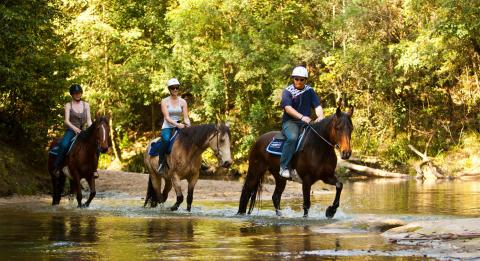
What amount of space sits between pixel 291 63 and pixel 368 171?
850cm

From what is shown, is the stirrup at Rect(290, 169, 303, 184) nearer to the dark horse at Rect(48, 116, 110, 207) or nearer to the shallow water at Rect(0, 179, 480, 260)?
the shallow water at Rect(0, 179, 480, 260)

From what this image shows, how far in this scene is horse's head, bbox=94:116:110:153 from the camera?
15781 millimetres

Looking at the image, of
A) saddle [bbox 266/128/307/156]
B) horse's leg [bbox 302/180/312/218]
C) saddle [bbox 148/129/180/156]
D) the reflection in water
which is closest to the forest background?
saddle [bbox 148/129/180/156]

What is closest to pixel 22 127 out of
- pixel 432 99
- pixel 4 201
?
pixel 4 201

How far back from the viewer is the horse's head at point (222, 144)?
47.1 feet

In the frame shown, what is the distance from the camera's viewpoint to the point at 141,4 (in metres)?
50.8

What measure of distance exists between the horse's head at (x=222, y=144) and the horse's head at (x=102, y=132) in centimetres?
240

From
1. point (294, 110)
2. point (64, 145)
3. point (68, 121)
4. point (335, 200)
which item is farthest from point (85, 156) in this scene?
point (335, 200)

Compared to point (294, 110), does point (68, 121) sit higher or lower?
lower

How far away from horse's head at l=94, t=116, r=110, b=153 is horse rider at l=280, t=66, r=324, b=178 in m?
4.30

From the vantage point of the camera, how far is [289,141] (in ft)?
43.2

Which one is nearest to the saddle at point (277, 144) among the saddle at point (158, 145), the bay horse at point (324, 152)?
the bay horse at point (324, 152)

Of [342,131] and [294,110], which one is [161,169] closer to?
[294,110]

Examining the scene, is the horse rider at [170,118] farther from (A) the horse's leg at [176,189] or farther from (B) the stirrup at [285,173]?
(B) the stirrup at [285,173]
